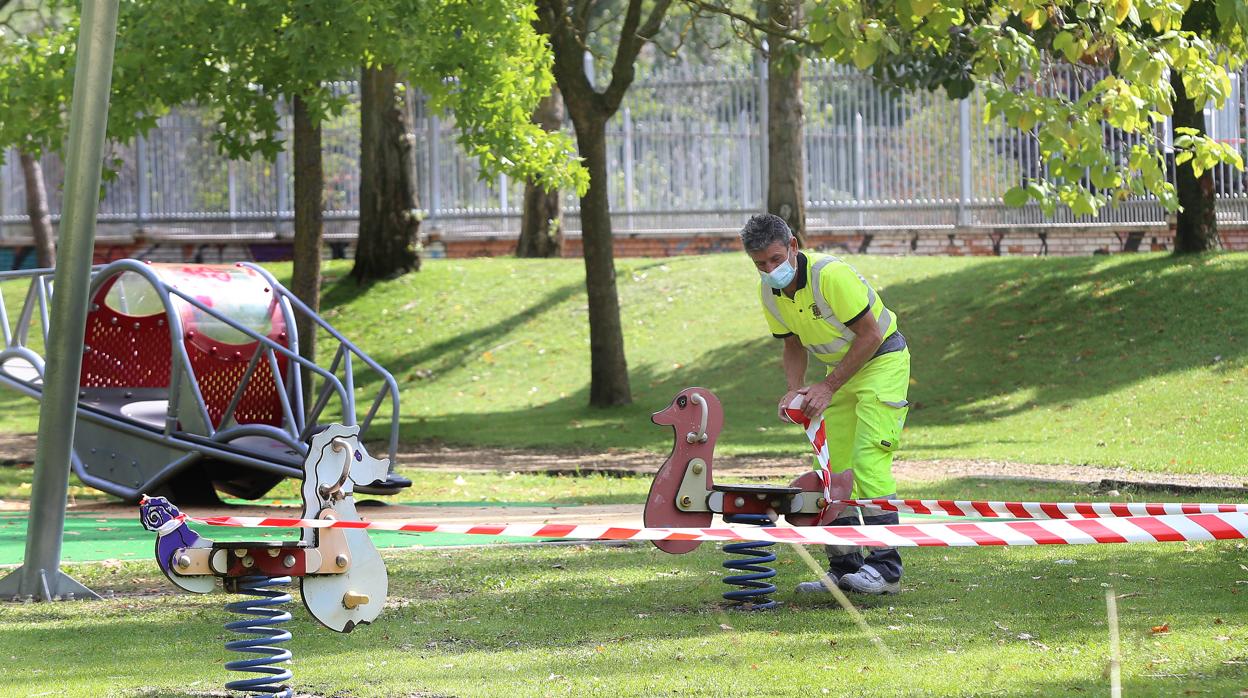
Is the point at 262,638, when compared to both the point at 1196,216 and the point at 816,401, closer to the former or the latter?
Result: the point at 816,401

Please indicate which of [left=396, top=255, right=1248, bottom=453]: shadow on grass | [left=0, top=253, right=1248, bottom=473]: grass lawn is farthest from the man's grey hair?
[left=396, top=255, right=1248, bottom=453]: shadow on grass

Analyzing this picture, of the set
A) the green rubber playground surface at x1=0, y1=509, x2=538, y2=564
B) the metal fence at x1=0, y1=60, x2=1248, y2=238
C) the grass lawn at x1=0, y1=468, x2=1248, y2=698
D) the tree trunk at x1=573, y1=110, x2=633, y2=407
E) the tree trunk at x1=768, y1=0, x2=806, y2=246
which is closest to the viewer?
the grass lawn at x1=0, y1=468, x2=1248, y2=698

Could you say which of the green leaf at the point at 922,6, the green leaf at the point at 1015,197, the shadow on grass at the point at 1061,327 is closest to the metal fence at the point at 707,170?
the shadow on grass at the point at 1061,327

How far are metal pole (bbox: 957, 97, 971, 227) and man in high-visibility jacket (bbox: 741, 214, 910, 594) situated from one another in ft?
53.9

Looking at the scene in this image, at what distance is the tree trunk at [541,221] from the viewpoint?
79.9ft

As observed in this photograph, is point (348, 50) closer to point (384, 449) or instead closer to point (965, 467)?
point (384, 449)

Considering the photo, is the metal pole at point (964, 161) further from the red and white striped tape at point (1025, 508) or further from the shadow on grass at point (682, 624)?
the red and white striped tape at point (1025, 508)

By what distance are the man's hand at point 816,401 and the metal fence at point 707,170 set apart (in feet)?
51.2

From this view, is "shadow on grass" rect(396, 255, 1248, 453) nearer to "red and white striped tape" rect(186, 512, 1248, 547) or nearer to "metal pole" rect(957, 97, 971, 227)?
"metal pole" rect(957, 97, 971, 227)

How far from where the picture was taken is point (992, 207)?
2283 cm

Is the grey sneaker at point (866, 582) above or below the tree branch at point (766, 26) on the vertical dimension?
below

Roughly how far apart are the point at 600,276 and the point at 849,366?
1045 cm

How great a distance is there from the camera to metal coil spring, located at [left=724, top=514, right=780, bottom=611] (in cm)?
670

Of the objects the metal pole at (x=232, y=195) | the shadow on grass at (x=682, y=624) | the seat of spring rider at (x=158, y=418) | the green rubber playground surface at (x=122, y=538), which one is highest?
the metal pole at (x=232, y=195)
